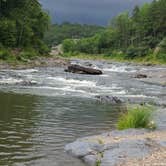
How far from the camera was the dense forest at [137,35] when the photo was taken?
135625 millimetres

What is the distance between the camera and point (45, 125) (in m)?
20.5

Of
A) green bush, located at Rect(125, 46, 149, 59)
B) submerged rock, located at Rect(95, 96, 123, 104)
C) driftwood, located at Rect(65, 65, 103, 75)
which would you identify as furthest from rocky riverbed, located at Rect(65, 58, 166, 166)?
green bush, located at Rect(125, 46, 149, 59)

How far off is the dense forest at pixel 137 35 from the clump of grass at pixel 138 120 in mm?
94714

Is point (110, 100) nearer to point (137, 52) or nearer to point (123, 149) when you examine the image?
point (123, 149)

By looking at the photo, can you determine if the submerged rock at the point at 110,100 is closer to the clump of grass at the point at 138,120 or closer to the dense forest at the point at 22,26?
the clump of grass at the point at 138,120

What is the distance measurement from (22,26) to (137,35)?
74261mm

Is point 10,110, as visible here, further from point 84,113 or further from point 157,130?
point 157,130

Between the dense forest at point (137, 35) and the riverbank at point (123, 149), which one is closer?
the riverbank at point (123, 149)

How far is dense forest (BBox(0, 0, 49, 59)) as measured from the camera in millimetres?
82750

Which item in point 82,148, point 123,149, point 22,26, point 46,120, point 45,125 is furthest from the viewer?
point 22,26

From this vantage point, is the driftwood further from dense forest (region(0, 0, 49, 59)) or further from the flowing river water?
the flowing river water

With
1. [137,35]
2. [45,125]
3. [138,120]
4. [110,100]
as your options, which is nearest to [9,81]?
[110,100]

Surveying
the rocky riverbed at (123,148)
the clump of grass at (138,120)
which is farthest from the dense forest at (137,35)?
the rocky riverbed at (123,148)

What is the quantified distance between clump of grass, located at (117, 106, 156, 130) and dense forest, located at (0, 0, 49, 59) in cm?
5454
